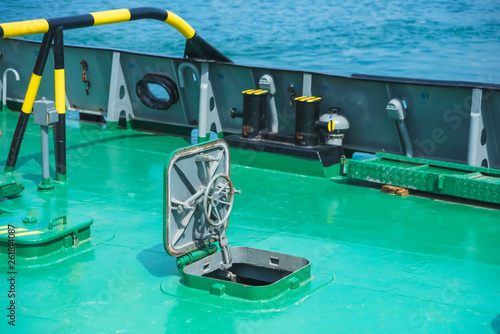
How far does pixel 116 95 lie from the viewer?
905 cm

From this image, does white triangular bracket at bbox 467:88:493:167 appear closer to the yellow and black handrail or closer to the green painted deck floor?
the green painted deck floor

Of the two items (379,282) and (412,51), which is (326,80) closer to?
(379,282)

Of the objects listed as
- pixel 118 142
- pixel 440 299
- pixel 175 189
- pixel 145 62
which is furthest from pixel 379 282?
pixel 145 62

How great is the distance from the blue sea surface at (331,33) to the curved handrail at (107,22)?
55.8 ft

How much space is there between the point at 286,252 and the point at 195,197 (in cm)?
111

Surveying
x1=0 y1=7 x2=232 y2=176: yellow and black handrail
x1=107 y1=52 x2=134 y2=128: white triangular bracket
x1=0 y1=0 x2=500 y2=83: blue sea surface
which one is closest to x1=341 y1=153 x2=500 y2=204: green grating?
x1=0 y1=7 x2=232 y2=176: yellow and black handrail

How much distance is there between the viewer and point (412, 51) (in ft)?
90.4

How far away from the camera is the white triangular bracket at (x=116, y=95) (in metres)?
9.00

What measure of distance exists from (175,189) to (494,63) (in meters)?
24.1

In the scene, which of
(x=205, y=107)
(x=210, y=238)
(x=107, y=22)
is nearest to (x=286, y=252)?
(x=210, y=238)

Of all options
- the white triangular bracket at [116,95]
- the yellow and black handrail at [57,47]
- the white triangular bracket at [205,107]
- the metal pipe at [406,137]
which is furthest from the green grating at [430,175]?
the white triangular bracket at [116,95]

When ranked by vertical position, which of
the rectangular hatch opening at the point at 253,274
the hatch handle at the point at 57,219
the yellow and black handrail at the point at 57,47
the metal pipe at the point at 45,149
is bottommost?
the rectangular hatch opening at the point at 253,274

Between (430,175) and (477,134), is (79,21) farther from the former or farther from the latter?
(477,134)

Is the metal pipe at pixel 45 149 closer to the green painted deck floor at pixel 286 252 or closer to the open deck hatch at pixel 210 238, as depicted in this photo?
the green painted deck floor at pixel 286 252
